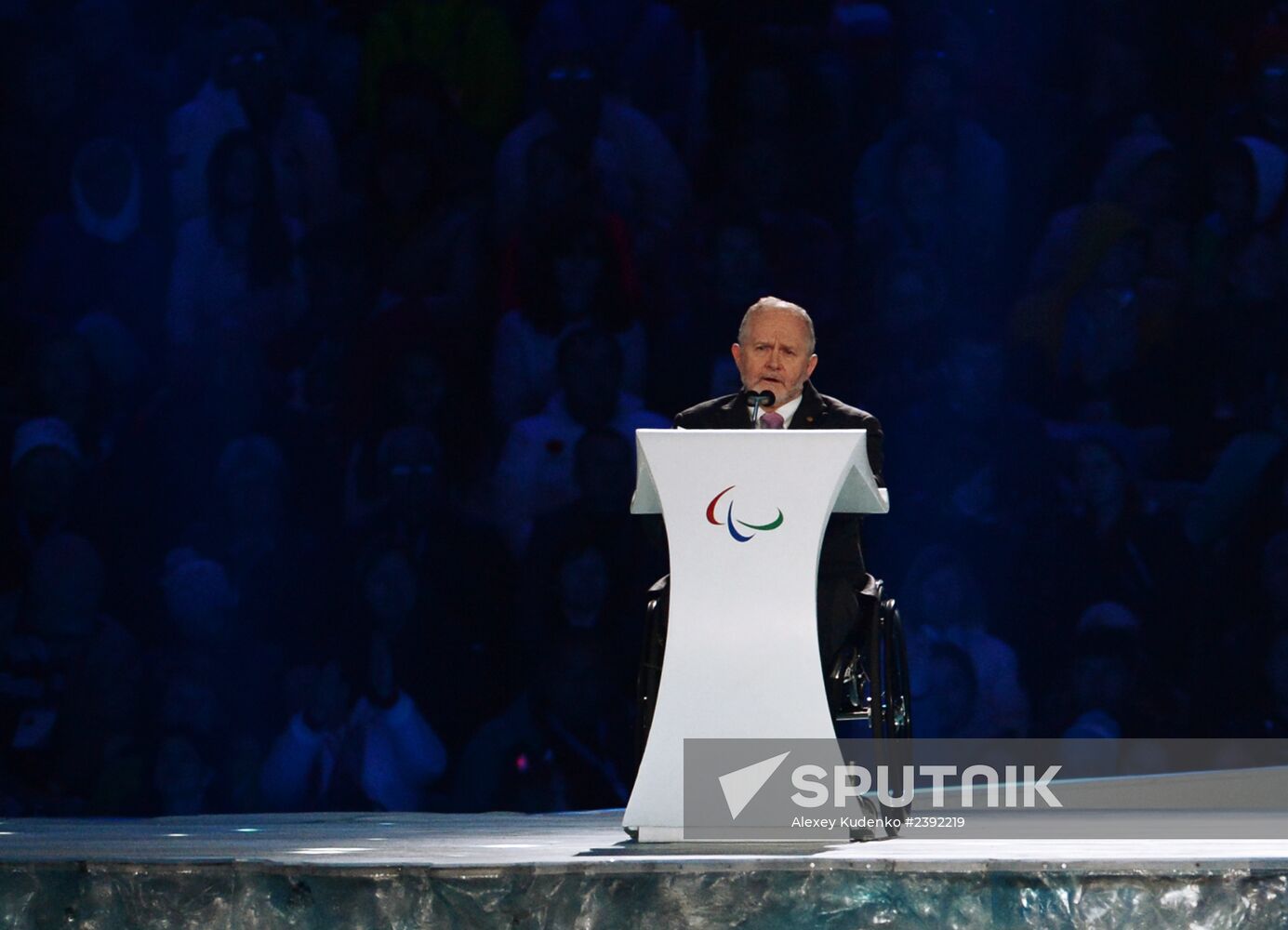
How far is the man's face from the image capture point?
2.28m

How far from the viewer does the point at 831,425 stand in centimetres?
237

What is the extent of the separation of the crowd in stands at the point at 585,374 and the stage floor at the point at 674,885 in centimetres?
198

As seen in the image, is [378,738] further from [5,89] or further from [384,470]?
[5,89]

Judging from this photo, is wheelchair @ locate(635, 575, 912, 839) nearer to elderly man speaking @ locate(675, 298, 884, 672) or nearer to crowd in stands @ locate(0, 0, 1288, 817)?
elderly man speaking @ locate(675, 298, 884, 672)

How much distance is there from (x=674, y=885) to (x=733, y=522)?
1.57ft

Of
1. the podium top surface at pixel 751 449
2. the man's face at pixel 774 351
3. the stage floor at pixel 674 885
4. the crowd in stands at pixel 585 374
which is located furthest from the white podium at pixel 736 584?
the crowd in stands at pixel 585 374

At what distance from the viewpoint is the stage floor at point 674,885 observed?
1729mm

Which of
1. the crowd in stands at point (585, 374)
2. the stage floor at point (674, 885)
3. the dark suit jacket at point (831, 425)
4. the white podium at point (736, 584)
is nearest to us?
the stage floor at point (674, 885)

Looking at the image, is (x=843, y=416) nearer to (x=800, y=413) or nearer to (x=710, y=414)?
(x=800, y=413)

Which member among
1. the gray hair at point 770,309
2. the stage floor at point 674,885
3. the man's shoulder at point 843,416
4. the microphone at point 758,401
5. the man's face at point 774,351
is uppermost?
the gray hair at point 770,309

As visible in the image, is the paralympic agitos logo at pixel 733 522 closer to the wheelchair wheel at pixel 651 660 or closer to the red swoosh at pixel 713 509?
the red swoosh at pixel 713 509


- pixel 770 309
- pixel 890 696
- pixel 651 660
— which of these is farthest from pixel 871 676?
pixel 770 309

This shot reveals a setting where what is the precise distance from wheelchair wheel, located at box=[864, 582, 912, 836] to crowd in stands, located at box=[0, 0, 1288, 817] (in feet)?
Result: 5.65

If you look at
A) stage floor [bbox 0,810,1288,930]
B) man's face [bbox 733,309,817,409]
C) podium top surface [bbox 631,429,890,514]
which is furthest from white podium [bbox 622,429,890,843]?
man's face [bbox 733,309,817,409]
